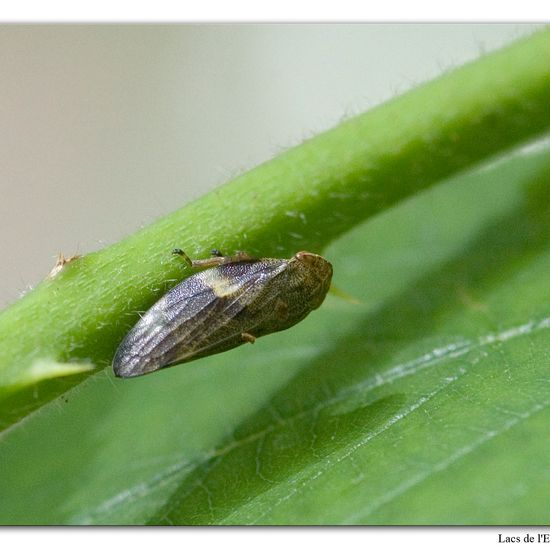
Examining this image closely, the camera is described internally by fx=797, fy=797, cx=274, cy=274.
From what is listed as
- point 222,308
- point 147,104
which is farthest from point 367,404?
point 147,104

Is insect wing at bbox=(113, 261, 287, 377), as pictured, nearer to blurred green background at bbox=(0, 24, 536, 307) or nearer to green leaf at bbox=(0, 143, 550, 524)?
green leaf at bbox=(0, 143, 550, 524)

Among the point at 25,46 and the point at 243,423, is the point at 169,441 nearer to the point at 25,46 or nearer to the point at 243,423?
the point at 243,423

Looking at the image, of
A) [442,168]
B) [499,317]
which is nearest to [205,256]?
[442,168]

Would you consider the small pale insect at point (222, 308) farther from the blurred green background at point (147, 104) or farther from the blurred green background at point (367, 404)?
the blurred green background at point (147, 104)

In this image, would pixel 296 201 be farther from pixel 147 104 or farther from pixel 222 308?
pixel 147 104

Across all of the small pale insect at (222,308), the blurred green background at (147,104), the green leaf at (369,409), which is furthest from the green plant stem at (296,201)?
the blurred green background at (147,104)
